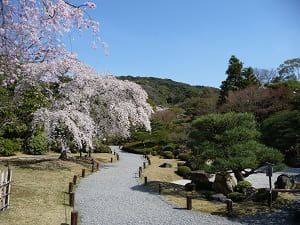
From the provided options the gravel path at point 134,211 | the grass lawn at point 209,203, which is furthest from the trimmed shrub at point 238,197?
the gravel path at point 134,211

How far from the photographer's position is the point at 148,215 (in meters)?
8.24

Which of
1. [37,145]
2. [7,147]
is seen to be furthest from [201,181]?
[37,145]

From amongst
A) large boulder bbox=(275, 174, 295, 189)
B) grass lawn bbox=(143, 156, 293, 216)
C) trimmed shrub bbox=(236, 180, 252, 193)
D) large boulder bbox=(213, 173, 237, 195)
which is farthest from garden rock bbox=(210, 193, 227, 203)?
large boulder bbox=(275, 174, 295, 189)

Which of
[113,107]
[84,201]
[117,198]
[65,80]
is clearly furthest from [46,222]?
[65,80]

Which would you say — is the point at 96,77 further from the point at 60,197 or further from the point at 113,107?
the point at 60,197

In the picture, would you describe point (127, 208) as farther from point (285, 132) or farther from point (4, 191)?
point (285, 132)

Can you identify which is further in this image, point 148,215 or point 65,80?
point 65,80

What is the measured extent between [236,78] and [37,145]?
2423 centimetres

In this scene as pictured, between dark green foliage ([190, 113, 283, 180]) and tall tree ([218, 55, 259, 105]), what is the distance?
20.5 metres

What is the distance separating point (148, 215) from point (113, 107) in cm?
1038

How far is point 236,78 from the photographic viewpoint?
104ft

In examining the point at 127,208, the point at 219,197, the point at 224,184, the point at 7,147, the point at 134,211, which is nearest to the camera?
the point at 134,211

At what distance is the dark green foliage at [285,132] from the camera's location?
16.5 metres

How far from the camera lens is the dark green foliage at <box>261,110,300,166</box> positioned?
16469 millimetres
